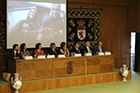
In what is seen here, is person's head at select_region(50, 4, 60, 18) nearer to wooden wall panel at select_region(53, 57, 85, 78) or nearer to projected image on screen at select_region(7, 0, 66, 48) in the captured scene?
projected image on screen at select_region(7, 0, 66, 48)

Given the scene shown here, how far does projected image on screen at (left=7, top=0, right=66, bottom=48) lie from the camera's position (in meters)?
8.29

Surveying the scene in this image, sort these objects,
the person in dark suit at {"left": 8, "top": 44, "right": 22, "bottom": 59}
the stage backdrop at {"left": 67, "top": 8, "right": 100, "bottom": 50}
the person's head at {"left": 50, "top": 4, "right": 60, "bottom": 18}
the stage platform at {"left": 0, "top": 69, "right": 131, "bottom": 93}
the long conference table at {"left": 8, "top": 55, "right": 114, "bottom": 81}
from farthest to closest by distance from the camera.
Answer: the stage backdrop at {"left": 67, "top": 8, "right": 100, "bottom": 50} < the person's head at {"left": 50, "top": 4, "right": 60, "bottom": 18} < the person in dark suit at {"left": 8, "top": 44, "right": 22, "bottom": 59} < the long conference table at {"left": 8, "top": 55, "right": 114, "bottom": 81} < the stage platform at {"left": 0, "top": 69, "right": 131, "bottom": 93}

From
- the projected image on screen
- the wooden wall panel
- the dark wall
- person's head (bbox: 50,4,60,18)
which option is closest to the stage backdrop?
the dark wall

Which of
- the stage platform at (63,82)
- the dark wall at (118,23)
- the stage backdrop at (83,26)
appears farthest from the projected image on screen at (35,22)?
the stage platform at (63,82)

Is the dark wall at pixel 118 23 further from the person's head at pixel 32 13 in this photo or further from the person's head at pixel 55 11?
the person's head at pixel 32 13

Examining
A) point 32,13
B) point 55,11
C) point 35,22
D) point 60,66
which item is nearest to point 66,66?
point 60,66

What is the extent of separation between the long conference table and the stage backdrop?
2.00 m

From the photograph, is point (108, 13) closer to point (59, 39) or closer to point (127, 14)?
point (127, 14)

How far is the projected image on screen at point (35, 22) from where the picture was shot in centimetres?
829

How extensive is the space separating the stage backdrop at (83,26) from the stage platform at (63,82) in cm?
218

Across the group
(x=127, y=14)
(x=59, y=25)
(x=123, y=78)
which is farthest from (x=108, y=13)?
(x=123, y=78)

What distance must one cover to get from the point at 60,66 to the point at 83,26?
10.1ft

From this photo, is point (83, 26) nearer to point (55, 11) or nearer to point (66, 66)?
point (55, 11)

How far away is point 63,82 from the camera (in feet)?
Answer: 23.3
